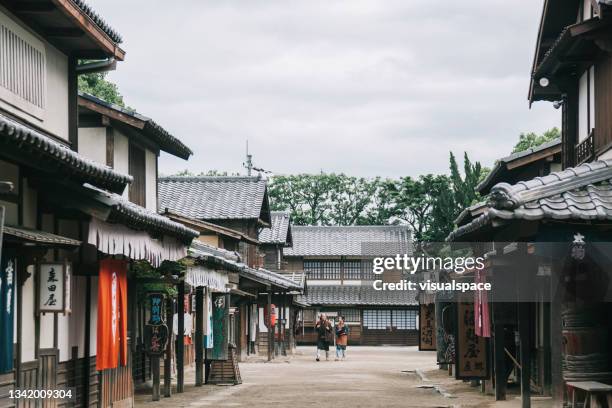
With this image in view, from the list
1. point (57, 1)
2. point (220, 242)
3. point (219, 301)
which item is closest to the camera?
point (57, 1)

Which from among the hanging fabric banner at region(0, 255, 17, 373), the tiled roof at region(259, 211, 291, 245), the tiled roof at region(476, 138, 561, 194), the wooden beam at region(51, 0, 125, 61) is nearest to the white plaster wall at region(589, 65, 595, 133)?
the tiled roof at region(476, 138, 561, 194)

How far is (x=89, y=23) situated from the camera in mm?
16531

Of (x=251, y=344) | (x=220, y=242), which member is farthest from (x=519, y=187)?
(x=251, y=344)

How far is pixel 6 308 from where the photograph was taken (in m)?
12.1

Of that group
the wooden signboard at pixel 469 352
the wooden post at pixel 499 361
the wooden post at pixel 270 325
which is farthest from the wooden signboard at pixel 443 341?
the wooden post at pixel 270 325

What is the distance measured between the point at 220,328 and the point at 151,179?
4613mm

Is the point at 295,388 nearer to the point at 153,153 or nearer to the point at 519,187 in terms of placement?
the point at 153,153

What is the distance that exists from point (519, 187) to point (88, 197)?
622 centimetres

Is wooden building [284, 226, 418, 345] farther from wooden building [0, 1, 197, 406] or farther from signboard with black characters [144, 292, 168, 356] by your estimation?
wooden building [0, 1, 197, 406]

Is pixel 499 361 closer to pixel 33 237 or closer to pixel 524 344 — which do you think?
pixel 524 344

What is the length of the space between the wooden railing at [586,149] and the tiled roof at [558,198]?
434cm

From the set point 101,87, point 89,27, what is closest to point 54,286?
point 89,27

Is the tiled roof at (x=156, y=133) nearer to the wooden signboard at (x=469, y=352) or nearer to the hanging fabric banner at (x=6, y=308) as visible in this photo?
the wooden signboard at (x=469, y=352)

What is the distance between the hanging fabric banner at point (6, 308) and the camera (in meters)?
12.0
